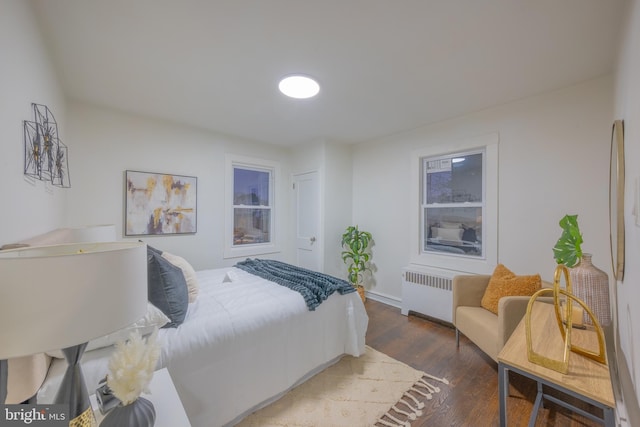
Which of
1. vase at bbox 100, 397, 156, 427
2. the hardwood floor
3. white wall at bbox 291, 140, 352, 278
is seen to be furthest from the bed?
white wall at bbox 291, 140, 352, 278

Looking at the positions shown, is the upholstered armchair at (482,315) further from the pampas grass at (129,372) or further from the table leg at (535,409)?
the pampas grass at (129,372)

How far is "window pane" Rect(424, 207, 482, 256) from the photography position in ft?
9.57

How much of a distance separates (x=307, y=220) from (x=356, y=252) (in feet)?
3.05

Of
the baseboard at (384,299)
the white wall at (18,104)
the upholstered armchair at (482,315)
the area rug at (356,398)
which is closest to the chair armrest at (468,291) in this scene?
the upholstered armchair at (482,315)

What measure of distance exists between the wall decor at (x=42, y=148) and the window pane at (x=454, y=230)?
3583mm

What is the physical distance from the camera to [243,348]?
63.4 inches

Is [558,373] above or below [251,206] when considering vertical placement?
below

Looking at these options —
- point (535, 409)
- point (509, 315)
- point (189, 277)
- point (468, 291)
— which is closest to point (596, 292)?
point (509, 315)

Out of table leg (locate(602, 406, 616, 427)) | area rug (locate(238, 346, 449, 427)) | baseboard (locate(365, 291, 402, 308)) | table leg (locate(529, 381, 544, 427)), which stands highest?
table leg (locate(602, 406, 616, 427))

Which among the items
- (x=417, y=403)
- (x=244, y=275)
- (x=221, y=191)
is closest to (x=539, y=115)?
(x=417, y=403)

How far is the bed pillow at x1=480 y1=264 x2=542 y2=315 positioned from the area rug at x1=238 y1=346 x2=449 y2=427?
82 cm

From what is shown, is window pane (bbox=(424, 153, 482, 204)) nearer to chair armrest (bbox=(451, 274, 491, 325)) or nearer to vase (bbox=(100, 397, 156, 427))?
chair armrest (bbox=(451, 274, 491, 325))

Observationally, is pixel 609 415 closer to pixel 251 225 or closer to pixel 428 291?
pixel 428 291

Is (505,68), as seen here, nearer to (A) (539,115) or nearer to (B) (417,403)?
(A) (539,115)
